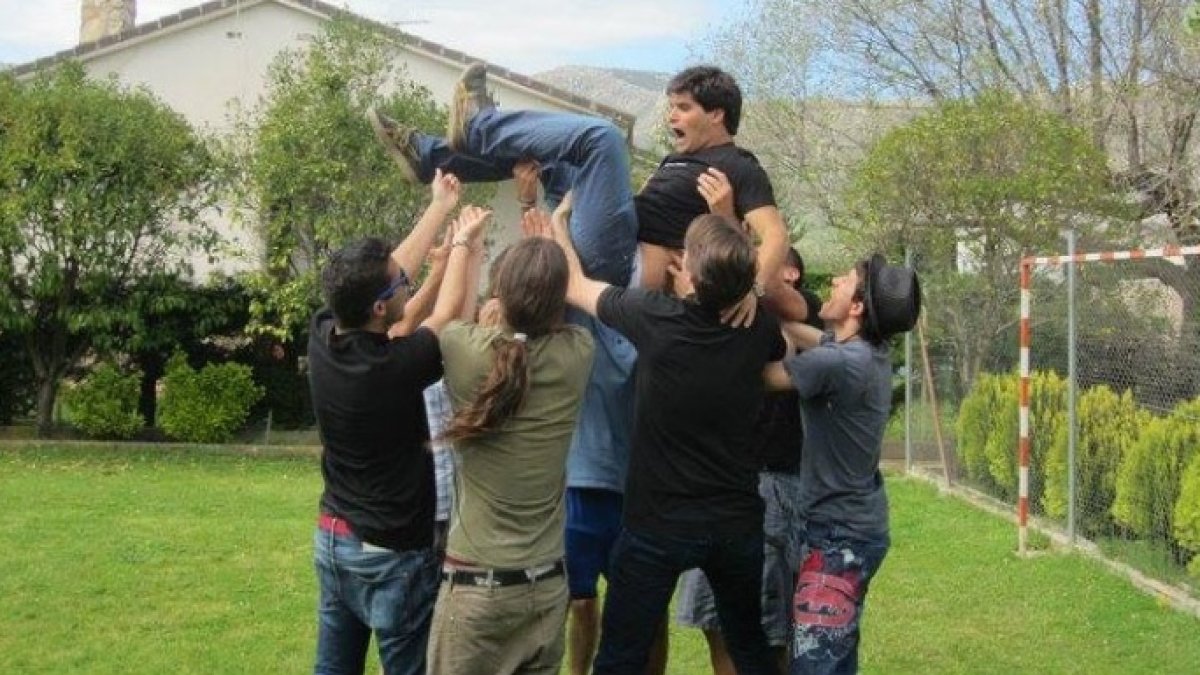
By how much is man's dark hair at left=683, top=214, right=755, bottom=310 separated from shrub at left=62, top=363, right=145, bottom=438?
12.2 meters

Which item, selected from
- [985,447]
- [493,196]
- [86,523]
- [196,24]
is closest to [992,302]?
[985,447]

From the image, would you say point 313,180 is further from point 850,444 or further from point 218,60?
point 850,444

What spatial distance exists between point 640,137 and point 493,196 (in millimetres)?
14828

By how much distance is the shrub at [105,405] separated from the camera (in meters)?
15.0

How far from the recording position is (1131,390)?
8883 mm

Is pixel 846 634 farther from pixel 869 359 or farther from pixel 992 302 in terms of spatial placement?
pixel 992 302

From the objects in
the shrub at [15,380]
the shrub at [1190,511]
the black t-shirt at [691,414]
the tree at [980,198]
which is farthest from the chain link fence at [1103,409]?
the shrub at [15,380]

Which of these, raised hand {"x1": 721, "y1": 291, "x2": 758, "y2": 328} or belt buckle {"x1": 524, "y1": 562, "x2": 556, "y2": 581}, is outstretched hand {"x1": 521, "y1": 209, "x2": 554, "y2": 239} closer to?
raised hand {"x1": 721, "y1": 291, "x2": 758, "y2": 328}

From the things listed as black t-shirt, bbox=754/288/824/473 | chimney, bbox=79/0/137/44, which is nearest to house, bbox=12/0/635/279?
chimney, bbox=79/0/137/44

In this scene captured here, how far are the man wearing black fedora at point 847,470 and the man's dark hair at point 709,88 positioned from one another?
66 cm

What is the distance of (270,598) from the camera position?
301 inches

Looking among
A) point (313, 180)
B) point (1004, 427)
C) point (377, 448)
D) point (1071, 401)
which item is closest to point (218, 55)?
point (313, 180)

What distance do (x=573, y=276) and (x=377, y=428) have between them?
31.1 inches

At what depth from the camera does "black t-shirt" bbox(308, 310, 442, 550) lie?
395cm
